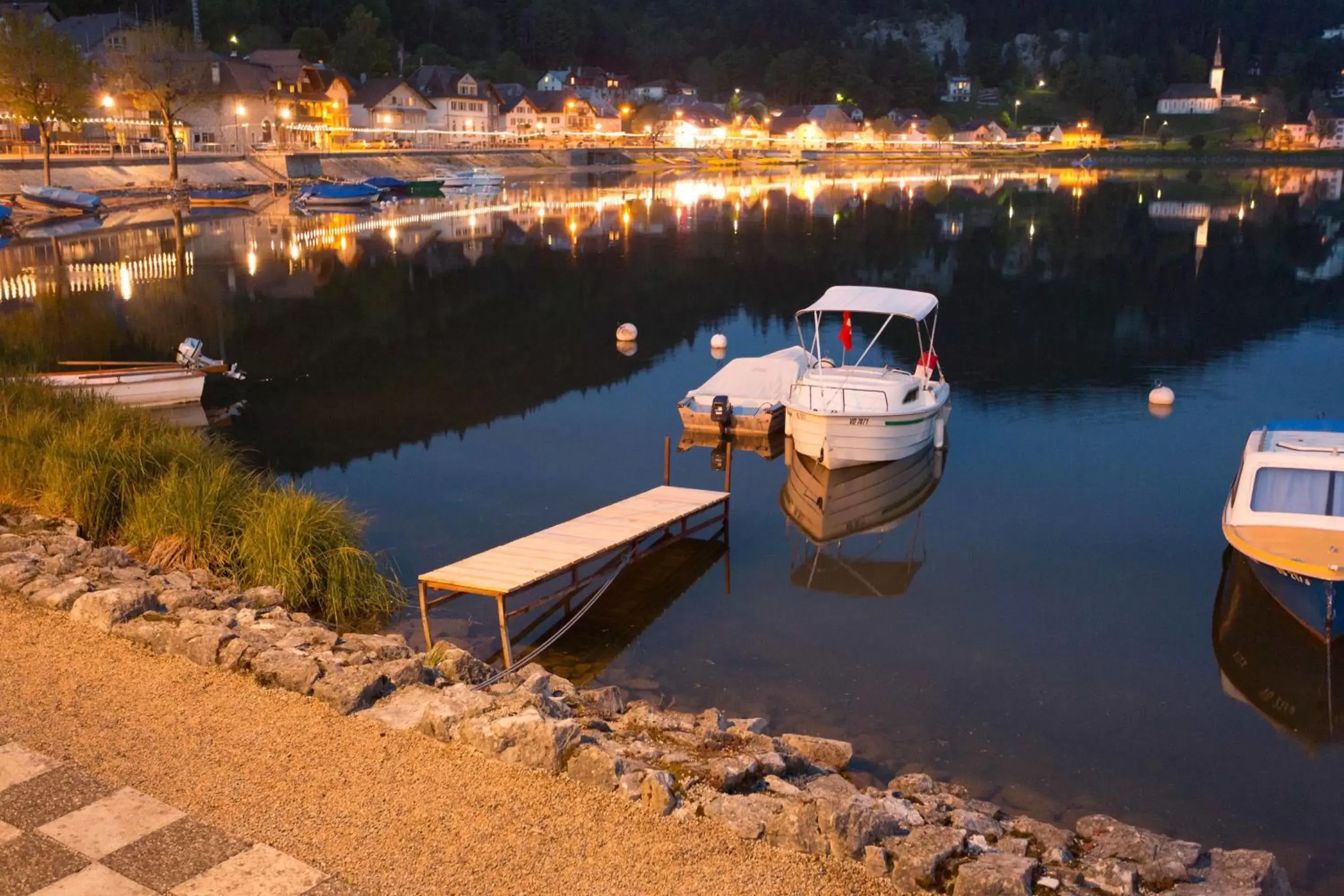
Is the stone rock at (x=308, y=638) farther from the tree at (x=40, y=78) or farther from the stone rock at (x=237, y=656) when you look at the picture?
the tree at (x=40, y=78)

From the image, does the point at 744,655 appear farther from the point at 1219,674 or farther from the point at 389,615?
the point at 1219,674

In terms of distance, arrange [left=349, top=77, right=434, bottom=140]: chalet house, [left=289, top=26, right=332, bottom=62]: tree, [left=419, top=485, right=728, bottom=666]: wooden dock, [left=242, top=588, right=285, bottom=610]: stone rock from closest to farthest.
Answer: [left=242, top=588, right=285, bottom=610]: stone rock < [left=419, top=485, right=728, bottom=666]: wooden dock < [left=349, top=77, right=434, bottom=140]: chalet house < [left=289, top=26, right=332, bottom=62]: tree

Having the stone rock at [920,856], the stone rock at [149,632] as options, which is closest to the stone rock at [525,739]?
the stone rock at [920,856]

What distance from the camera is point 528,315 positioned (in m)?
40.2

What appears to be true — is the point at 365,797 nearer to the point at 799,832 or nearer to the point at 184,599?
the point at 799,832

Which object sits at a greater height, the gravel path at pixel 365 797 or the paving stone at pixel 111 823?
the paving stone at pixel 111 823

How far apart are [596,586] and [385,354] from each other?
63.0 ft

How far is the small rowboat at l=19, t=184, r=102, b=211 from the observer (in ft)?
215

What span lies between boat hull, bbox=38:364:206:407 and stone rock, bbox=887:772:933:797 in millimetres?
17286

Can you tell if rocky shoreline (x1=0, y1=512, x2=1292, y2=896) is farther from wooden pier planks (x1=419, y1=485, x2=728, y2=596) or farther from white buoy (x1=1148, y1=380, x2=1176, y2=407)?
white buoy (x1=1148, y1=380, x2=1176, y2=407)

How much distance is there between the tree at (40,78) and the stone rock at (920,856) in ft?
242

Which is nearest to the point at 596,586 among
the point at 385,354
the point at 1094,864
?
the point at 1094,864

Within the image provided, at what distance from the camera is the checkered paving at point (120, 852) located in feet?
21.9

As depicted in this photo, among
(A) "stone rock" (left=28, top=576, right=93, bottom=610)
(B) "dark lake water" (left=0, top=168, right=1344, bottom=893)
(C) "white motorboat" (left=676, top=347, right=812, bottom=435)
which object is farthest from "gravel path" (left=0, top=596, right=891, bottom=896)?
(C) "white motorboat" (left=676, top=347, right=812, bottom=435)
